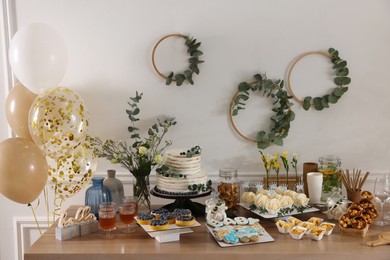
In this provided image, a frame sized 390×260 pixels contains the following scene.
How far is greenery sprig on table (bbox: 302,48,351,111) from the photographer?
9.07ft

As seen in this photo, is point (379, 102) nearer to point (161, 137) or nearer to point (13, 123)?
point (161, 137)

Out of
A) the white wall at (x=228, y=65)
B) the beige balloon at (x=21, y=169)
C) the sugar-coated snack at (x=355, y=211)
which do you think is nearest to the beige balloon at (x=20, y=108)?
the beige balloon at (x=21, y=169)

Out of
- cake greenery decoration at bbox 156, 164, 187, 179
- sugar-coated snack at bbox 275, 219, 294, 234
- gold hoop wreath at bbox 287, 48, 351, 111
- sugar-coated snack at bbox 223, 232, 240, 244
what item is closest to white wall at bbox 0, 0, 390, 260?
gold hoop wreath at bbox 287, 48, 351, 111

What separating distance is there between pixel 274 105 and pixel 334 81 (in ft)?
1.22

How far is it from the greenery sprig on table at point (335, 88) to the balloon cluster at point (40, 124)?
1.29 metres

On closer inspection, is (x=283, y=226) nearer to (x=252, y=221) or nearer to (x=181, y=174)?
(x=252, y=221)

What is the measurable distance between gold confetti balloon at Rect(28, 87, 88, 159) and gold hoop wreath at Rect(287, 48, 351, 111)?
4.00 ft

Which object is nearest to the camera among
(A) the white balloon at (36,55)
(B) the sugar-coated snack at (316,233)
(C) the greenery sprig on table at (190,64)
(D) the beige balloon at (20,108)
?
(B) the sugar-coated snack at (316,233)

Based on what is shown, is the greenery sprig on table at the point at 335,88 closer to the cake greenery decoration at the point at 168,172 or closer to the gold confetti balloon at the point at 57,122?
the cake greenery decoration at the point at 168,172

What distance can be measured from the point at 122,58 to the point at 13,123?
28.3 inches

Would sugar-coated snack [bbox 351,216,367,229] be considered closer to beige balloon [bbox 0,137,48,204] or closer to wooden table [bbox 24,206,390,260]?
wooden table [bbox 24,206,390,260]

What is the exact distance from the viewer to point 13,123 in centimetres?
252

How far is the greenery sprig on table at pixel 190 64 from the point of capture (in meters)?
2.76

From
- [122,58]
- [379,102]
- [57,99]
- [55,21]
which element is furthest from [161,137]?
[379,102]
